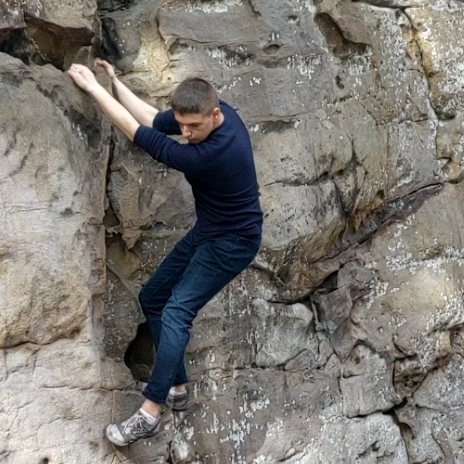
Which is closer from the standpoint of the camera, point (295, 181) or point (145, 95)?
point (145, 95)

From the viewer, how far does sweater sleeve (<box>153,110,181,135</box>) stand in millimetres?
3080

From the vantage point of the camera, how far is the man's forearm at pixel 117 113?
2.91 meters

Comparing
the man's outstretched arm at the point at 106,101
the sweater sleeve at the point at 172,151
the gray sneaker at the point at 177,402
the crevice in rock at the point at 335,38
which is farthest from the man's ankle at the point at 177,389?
the crevice in rock at the point at 335,38

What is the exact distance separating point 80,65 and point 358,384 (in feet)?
6.45

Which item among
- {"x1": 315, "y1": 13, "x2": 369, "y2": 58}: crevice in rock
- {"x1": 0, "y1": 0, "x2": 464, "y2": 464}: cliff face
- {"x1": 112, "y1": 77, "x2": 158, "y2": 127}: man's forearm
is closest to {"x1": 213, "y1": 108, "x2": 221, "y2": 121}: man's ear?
{"x1": 112, "y1": 77, "x2": 158, "y2": 127}: man's forearm

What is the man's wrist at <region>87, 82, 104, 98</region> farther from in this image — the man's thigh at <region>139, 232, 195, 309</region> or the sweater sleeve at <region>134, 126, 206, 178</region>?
the man's thigh at <region>139, 232, 195, 309</region>

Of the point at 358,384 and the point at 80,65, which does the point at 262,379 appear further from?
the point at 80,65

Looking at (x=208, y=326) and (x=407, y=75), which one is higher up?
(x=407, y=75)

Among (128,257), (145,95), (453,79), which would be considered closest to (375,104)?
(453,79)

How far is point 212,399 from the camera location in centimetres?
345

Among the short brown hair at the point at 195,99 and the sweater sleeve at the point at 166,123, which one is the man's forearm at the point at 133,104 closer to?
→ the sweater sleeve at the point at 166,123

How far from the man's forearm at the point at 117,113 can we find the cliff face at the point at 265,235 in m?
0.13

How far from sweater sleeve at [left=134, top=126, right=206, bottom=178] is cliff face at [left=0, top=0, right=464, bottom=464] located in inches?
12.2

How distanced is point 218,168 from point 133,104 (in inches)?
22.2
